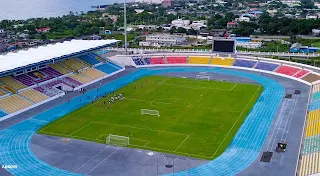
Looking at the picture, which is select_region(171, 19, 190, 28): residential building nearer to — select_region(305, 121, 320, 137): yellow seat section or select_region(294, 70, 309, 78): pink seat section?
select_region(294, 70, 309, 78): pink seat section

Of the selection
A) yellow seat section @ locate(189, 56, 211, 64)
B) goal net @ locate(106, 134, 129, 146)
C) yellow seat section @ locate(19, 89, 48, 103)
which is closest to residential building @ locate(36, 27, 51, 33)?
yellow seat section @ locate(189, 56, 211, 64)

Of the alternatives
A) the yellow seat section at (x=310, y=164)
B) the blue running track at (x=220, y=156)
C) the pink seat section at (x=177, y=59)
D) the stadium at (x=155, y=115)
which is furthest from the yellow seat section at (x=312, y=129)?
the pink seat section at (x=177, y=59)

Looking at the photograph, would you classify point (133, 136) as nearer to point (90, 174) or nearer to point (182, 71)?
point (90, 174)

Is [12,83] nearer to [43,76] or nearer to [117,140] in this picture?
[43,76]

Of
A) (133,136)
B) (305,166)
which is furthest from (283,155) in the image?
(133,136)

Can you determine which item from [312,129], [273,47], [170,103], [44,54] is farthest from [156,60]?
[312,129]
